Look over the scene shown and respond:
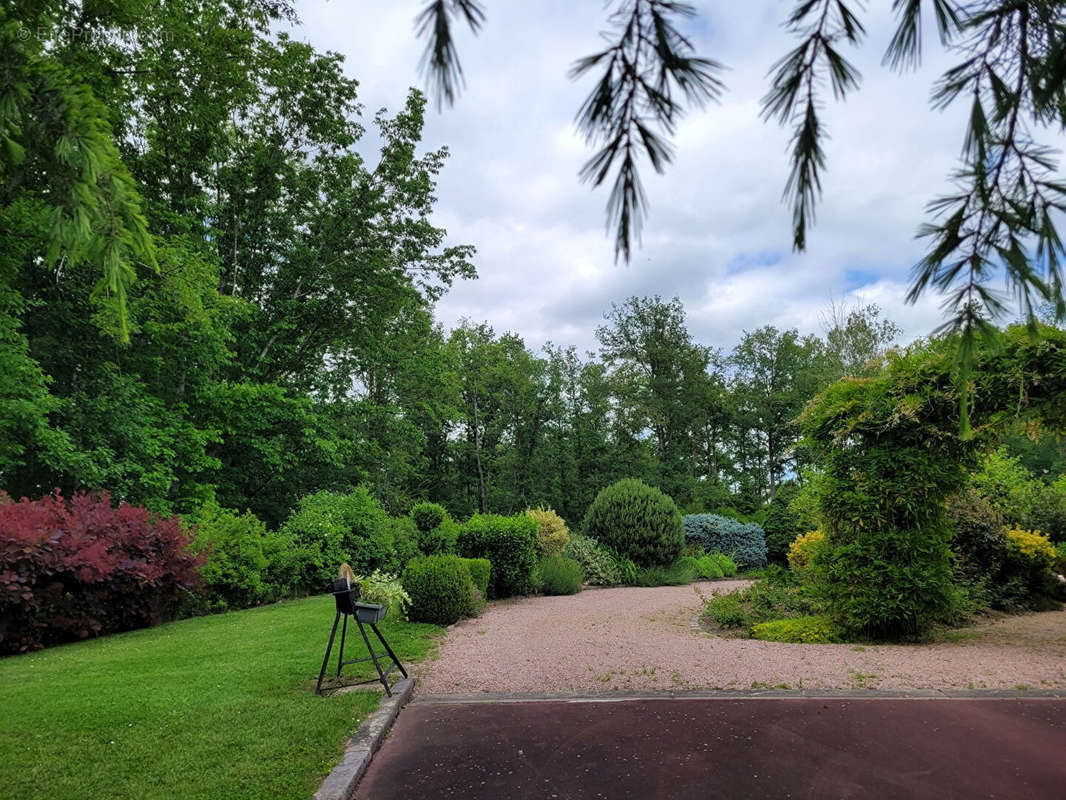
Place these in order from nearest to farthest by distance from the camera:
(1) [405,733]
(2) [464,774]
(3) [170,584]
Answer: (2) [464,774], (1) [405,733], (3) [170,584]

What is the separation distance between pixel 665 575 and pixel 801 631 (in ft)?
23.2

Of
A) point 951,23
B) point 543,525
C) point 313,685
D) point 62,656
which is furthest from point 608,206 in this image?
point 543,525

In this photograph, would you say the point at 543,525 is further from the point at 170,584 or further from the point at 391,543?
the point at 170,584

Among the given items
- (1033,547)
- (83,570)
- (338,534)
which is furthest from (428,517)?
(1033,547)

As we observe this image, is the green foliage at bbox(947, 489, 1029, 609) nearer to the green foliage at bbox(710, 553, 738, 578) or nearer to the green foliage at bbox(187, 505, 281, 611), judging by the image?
the green foliage at bbox(710, 553, 738, 578)

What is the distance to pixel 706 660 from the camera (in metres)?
5.61

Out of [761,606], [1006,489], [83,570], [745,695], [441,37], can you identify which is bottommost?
[761,606]

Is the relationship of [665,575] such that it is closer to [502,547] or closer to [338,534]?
[502,547]

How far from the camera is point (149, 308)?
11711 mm

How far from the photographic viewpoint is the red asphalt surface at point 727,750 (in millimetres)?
2992

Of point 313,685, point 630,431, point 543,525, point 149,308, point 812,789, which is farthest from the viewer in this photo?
point 630,431

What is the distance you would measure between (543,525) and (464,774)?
10220 millimetres

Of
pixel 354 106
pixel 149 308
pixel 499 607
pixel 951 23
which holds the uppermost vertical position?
pixel 354 106

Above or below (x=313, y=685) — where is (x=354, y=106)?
above
